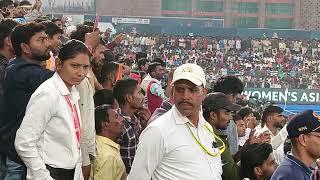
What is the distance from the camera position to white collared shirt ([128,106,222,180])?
3438mm

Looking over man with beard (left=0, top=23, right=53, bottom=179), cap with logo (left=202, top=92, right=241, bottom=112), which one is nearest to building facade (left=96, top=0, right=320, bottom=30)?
cap with logo (left=202, top=92, right=241, bottom=112)

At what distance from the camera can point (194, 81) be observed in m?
3.52

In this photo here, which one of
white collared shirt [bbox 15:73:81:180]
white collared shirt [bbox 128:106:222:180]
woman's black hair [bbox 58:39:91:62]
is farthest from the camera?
woman's black hair [bbox 58:39:91:62]

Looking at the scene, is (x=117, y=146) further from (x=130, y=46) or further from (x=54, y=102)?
(x=130, y=46)

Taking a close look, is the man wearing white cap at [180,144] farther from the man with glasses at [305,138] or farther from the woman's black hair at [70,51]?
the woman's black hair at [70,51]

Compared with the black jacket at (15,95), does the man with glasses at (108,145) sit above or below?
below

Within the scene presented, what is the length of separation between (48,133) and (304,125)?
1545mm

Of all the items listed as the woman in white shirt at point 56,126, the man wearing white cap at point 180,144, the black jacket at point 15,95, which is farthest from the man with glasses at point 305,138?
the black jacket at point 15,95

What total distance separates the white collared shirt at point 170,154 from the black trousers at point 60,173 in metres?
0.47

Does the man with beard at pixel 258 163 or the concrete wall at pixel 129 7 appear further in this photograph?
the concrete wall at pixel 129 7

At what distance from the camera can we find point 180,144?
3469 millimetres

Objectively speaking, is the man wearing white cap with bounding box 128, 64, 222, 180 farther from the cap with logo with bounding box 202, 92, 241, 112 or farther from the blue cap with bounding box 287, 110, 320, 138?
the cap with logo with bounding box 202, 92, 241, 112

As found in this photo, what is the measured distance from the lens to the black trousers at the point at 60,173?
375cm

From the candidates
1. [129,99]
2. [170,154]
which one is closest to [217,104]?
[129,99]
